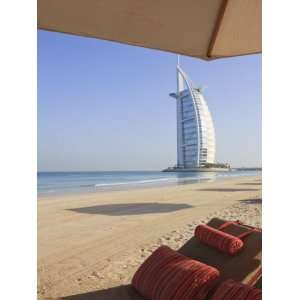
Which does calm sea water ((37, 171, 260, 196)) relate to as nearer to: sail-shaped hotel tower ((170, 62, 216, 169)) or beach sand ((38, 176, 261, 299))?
beach sand ((38, 176, 261, 299))

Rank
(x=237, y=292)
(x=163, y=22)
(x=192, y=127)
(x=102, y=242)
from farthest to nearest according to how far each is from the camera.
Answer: (x=192, y=127) < (x=102, y=242) < (x=163, y=22) < (x=237, y=292)

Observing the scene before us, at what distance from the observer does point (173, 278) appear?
1.82 m

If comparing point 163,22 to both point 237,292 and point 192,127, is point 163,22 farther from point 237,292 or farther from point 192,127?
point 192,127

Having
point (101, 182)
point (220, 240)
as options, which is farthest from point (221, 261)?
point (101, 182)

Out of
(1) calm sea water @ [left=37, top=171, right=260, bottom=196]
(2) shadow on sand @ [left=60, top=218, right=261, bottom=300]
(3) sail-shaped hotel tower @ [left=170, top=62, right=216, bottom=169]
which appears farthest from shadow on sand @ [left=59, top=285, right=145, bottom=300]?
(3) sail-shaped hotel tower @ [left=170, top=62, right=216, bottom=169]

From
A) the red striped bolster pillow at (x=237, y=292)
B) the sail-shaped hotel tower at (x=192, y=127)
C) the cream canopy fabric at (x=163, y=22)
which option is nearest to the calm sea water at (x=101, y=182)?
the cream canopy fabric at (x=163, y=22)

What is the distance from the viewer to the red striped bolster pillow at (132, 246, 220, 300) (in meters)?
1.70

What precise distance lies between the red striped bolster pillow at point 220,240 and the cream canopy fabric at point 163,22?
1019mm

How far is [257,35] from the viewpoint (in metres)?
1.64

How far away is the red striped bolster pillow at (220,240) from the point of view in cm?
196

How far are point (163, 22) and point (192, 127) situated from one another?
171 ft

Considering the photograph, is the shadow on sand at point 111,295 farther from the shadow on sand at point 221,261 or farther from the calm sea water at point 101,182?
the calm sea water at point 101,182
